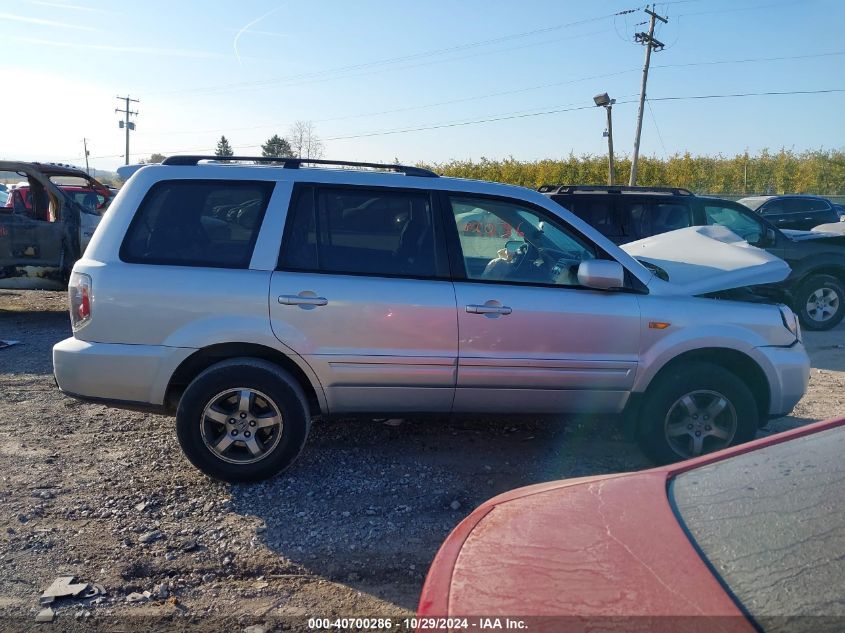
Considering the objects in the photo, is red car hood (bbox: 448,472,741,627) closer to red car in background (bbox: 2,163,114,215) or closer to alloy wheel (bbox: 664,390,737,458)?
alloy wheel (bbox: 664,390,737,458)

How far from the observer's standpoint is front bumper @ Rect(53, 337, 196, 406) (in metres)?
4.09

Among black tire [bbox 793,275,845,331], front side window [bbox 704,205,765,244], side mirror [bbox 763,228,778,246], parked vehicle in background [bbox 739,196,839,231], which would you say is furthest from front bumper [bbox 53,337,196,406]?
parked vehicle in background [bbox 739,196,839,231]

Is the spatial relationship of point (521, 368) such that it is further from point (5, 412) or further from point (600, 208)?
point (600, 208)

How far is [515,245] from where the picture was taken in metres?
4.79

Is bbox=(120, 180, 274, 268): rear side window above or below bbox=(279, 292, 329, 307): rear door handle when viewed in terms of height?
above

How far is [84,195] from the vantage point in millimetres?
12445

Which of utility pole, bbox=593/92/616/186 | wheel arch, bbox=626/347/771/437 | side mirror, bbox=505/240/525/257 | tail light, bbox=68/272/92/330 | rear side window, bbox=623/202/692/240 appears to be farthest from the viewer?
utility pole, bbox=593/92/616/186

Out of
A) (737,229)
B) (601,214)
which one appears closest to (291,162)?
(601,214)

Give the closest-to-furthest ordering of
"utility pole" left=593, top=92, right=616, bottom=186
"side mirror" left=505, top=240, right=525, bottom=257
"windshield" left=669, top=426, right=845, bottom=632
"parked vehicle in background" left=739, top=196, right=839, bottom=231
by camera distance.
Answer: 1. "windshield" left=669, top=426, right=845, bottom=632
2. "side mirror" left=505, top=240, right=525, bottom=257
3. "parked vehicle in background" left=739, top=196, right=839, bottom=231
4. "utility pole" left=593, top=92, right=616, bottom=186

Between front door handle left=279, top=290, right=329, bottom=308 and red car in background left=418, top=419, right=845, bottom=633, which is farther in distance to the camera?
front door handle left=279, top=290, right=329, bottom=308

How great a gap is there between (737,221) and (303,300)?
24.1 feet

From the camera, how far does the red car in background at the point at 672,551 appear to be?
157 centimetres

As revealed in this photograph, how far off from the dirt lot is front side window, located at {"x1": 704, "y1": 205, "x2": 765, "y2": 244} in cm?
381

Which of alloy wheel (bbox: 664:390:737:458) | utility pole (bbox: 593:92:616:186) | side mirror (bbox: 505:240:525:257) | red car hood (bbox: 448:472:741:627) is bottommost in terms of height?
alloy wheel (bbox: 664:390:737:458)
